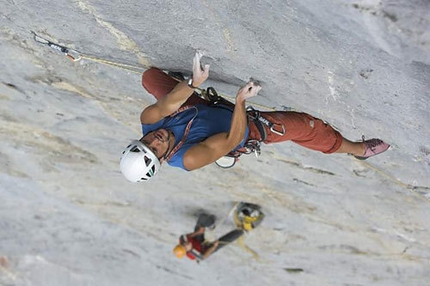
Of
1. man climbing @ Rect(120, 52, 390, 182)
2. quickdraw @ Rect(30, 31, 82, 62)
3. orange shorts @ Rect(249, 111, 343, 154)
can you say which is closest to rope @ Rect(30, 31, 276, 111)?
quickdraw @ Rect(30, 31, 82, 62)

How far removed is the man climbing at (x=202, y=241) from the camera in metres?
7.15

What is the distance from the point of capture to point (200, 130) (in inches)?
160

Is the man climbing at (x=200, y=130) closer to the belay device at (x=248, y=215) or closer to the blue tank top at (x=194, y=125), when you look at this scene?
the blue tank top at (x=194, y=125)

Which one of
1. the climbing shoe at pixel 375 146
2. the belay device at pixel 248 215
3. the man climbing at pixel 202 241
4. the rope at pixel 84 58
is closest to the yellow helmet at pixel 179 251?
the man climbing at pixel 202 241

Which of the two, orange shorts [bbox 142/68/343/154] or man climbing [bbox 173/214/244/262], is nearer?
orange shorts [bbox 142/68/343/154]

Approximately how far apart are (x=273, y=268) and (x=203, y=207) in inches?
61.7

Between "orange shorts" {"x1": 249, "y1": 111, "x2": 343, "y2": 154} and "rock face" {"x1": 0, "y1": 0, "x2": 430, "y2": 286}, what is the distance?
4.2 inches

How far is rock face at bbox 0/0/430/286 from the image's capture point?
3.37 m

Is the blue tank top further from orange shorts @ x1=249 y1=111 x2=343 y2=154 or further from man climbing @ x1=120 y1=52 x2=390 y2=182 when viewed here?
orange shorts @ x1=249 y1=111 x2=343 y2=154

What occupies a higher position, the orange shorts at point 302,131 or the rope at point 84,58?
the orange shorts at point 302,131

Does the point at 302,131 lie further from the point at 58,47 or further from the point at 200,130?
the point at 58,47

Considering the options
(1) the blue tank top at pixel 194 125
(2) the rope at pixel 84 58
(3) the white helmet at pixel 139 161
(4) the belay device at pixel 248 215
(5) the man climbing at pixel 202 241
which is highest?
(1) the blue tank top at pixel 194 125

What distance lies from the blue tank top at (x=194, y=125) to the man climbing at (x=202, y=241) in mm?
3174

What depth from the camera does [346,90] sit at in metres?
3.76
